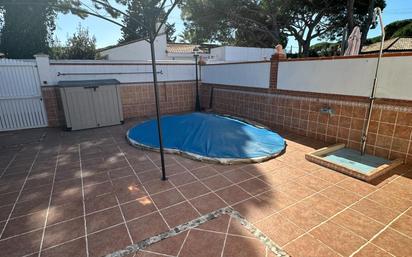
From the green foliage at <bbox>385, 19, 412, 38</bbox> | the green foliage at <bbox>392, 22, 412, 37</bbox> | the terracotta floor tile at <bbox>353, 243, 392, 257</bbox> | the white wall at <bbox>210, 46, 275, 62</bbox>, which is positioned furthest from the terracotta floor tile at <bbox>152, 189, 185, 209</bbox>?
the green foliage at <bbox>385, 19, 412, 38</bbox>

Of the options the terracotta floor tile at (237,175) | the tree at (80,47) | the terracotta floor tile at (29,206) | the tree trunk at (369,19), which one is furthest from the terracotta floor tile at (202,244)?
the tree at (80,47)

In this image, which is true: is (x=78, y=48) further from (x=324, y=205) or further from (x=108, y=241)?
(x=324, y=205)

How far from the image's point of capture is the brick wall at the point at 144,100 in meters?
6.50

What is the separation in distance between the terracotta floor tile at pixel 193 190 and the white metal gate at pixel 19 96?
5847mm

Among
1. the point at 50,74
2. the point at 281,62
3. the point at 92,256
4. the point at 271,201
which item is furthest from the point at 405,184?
the point at 50,74

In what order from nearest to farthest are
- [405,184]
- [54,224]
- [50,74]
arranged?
[54,224] < [405,184] < [50,74]

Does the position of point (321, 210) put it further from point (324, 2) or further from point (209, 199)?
point (324, 2)

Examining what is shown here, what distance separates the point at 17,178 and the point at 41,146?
5.53 ft

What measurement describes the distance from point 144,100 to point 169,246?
21.1 ft

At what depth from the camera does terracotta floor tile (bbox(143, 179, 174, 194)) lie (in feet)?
9.94

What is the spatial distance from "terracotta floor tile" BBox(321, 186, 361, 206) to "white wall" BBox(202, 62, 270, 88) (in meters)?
3.67

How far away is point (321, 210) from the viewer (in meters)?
2.52

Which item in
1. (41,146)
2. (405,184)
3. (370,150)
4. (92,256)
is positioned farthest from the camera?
(41,146)

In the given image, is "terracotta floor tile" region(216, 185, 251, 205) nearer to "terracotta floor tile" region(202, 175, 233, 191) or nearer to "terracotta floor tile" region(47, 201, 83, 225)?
"terracotta floor tile" region(202, 175, 233, 191)
